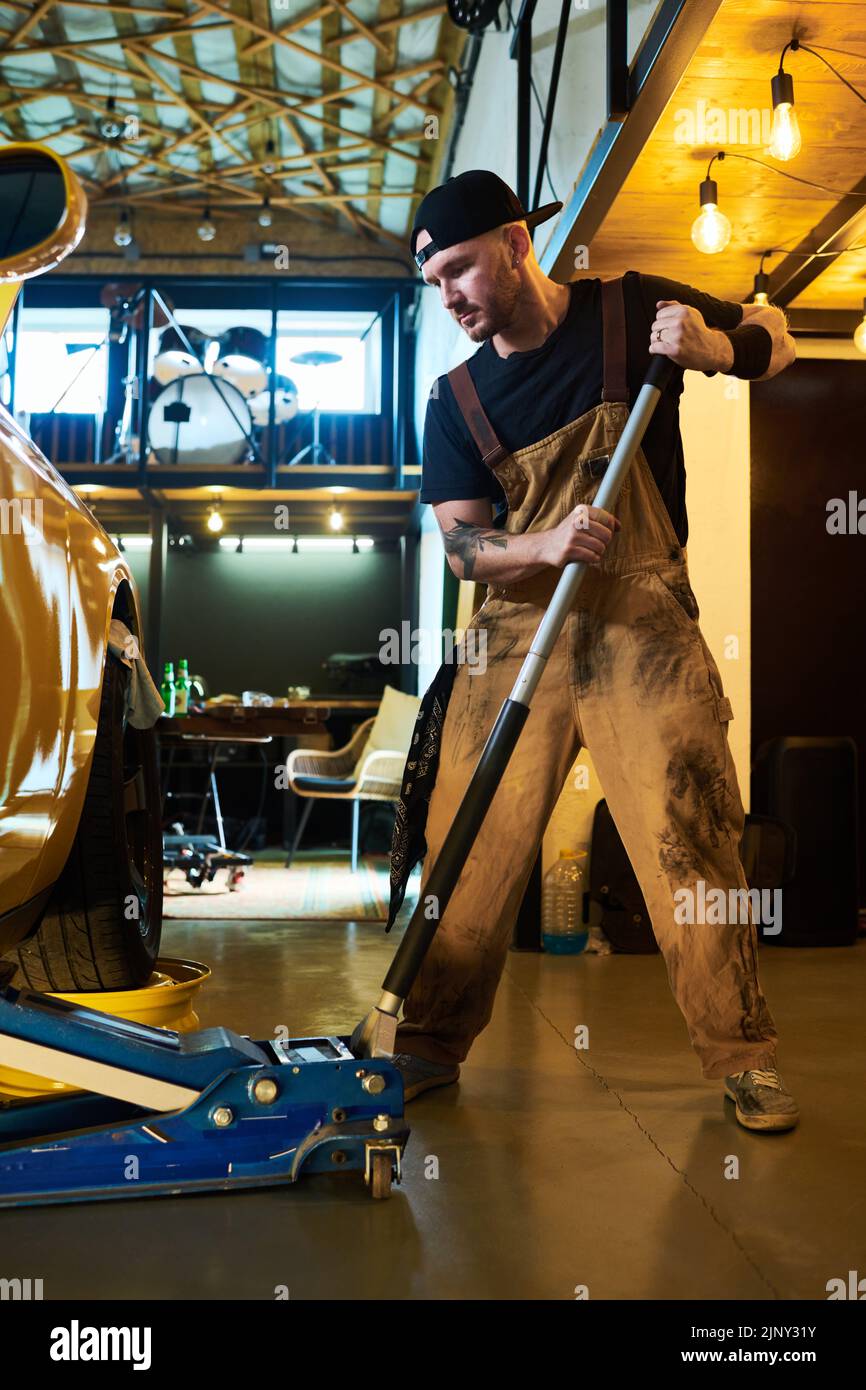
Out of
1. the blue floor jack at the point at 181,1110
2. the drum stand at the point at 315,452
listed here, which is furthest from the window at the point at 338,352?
the blue floor jack at the point at 181,1110

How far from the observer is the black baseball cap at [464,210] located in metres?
2.03

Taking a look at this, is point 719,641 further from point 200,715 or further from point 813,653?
point 200,715

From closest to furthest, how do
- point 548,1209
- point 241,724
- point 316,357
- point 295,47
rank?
point 548,1209, point 241,724, point 295,47, point 316,357

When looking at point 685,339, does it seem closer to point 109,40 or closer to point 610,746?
point 610,746

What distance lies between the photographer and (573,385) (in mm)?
2205

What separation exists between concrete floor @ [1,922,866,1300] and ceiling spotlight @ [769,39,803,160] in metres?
2.23

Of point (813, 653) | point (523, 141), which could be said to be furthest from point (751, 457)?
point (523, 141)

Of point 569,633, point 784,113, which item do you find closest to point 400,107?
point 784,113

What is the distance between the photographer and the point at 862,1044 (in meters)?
2.68

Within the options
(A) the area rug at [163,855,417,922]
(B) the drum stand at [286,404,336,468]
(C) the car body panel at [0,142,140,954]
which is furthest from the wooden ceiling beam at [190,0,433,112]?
(C) the car body panel at [0,142,140,954]

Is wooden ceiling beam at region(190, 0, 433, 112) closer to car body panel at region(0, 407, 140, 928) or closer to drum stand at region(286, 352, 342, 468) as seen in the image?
drum stand at region(286, 352, 342, 468)

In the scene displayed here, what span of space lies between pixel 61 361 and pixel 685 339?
31.7 feet

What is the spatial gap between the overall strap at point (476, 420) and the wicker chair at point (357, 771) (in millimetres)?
3423

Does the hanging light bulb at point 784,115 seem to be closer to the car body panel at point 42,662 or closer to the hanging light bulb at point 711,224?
the hanging light bulb at point 711,224
